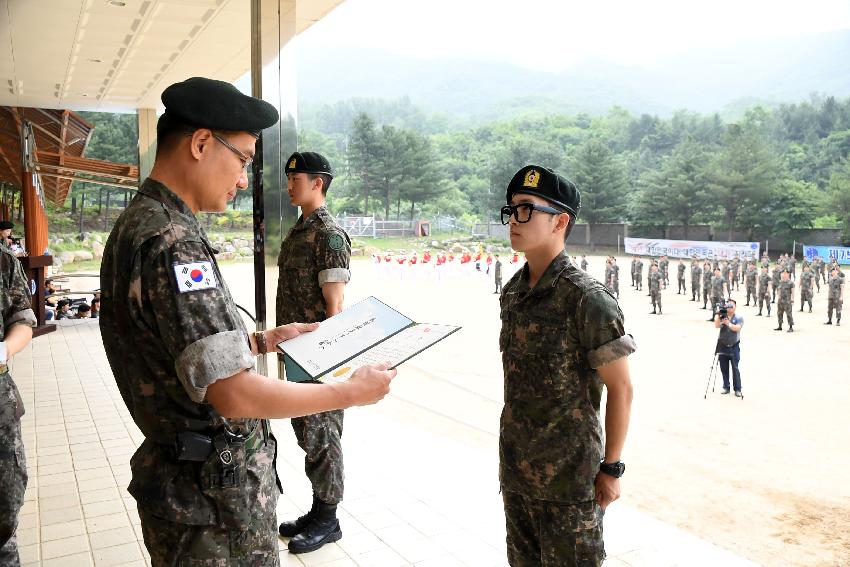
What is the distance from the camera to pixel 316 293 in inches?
97.7

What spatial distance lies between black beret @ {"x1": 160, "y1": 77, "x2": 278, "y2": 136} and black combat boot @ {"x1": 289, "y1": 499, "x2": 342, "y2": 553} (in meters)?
1.76

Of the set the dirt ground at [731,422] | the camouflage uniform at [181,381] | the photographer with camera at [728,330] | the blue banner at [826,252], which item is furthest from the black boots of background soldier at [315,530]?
the blue banner at [826,252]

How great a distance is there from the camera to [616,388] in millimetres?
1556

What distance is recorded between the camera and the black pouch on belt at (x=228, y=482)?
1.11 meters

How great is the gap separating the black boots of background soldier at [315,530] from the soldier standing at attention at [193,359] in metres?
1.30

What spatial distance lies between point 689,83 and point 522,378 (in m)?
50.2

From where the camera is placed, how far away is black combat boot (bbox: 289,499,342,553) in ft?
7.88

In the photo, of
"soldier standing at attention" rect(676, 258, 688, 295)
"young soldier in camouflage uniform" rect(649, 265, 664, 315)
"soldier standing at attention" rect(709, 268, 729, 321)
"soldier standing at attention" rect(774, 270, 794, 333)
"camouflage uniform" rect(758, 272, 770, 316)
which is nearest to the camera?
"soldier standing at attention" rect(774, 270, 794, 333)

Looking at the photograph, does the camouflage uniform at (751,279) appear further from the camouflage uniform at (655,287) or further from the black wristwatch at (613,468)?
the black wristwatch at (613,468)

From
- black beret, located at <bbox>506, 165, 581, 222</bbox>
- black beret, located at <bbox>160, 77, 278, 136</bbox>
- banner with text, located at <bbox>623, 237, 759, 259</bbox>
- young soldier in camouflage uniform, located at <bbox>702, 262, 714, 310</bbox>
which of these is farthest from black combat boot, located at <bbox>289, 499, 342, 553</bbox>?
young soldier in camouflage uniform, located at <bbox>702, 262, 714, 310</bbox>

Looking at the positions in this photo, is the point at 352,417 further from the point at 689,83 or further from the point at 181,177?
the point at 689,83

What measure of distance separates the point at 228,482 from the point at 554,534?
0.83 metres

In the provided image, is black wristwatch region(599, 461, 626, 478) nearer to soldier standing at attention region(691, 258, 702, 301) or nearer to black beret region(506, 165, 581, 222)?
black beret region(506, 165, 581, 222)

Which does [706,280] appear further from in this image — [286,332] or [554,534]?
[286,332]
